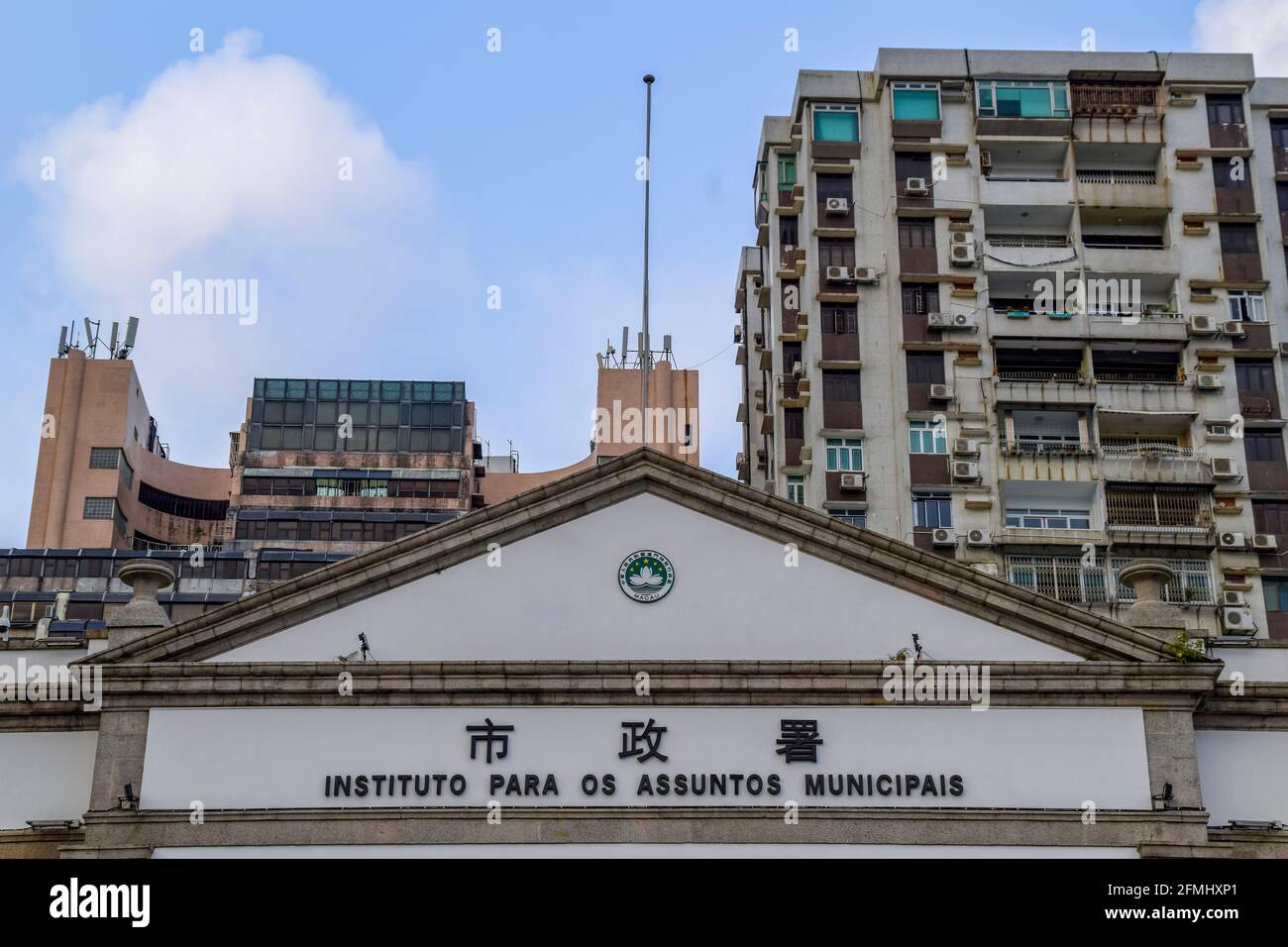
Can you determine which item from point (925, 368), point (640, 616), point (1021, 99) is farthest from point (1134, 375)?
point (640, 616)

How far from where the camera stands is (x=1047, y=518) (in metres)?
40.7

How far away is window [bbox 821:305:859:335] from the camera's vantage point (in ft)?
139

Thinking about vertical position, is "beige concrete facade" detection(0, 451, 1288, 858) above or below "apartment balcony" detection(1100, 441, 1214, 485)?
below

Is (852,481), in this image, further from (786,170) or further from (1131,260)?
(786,170)

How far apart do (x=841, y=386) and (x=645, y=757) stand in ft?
68.5

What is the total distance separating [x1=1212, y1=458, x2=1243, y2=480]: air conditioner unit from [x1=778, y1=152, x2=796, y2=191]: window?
14704 mm

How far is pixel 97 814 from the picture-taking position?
888 inches

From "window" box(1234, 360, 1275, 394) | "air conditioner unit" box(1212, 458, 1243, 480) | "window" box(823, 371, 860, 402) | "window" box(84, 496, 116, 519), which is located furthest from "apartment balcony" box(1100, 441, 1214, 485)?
"window" box(84, 496, 116, 519)

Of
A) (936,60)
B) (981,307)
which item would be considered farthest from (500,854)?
(936,60)

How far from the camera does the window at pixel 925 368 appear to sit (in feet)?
136

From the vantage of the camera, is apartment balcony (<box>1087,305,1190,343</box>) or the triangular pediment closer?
the triangular pediment

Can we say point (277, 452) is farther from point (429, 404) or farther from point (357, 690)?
point (357, 690)

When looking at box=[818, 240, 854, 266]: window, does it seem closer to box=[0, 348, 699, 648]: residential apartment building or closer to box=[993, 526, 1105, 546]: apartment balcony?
box=[993, 526, 1105, 546]: apartment balcony

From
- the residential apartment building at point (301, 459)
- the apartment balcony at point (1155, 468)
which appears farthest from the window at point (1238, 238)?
the residential apartment building at point (301, 459)
